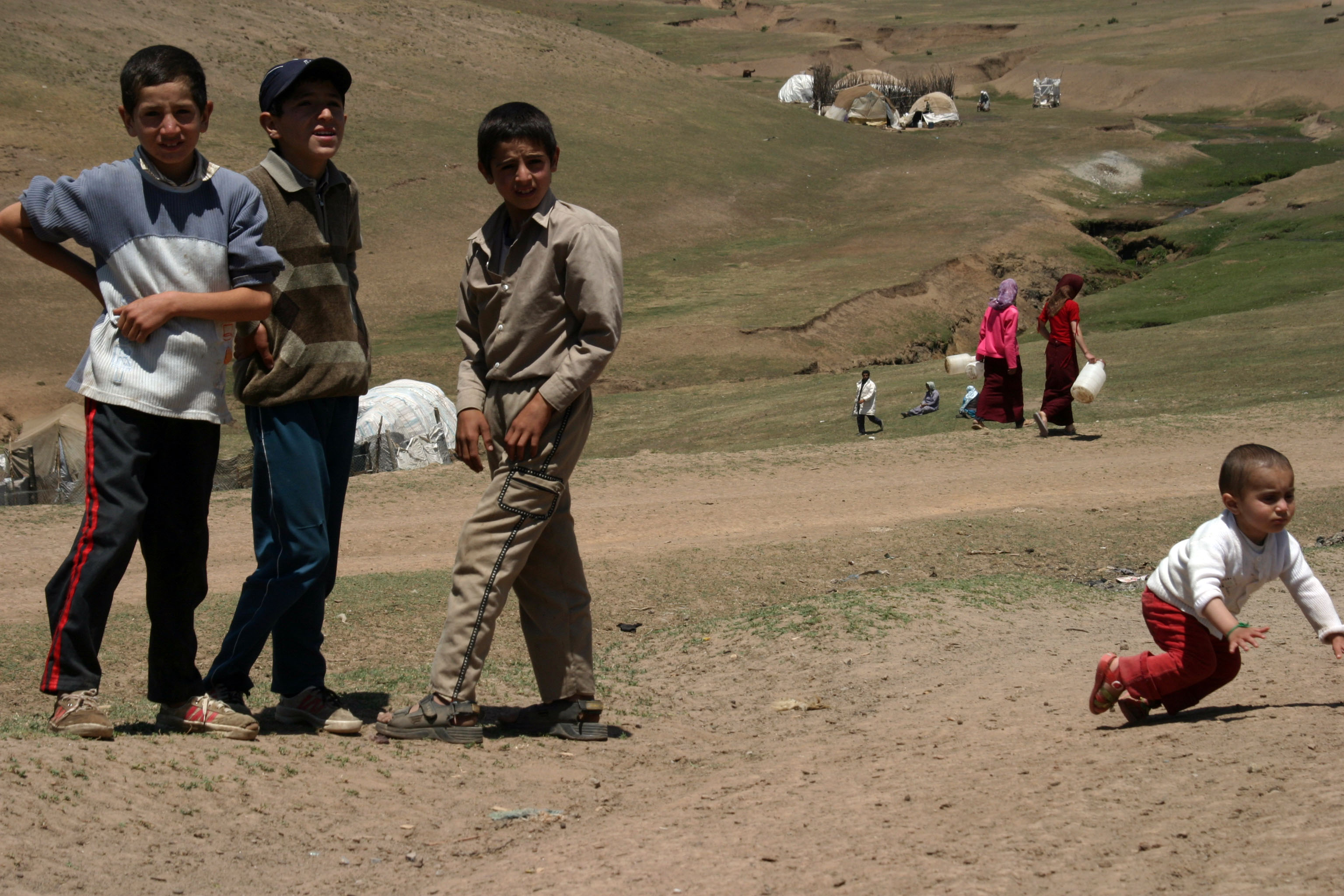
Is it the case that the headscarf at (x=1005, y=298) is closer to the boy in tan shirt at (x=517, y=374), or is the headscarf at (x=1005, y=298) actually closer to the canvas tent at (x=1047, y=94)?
the boy in tan shirt at (x=517, y=374)

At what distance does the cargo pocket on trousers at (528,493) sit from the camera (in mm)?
4383

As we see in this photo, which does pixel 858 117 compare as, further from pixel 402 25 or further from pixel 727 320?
pixel 727 320

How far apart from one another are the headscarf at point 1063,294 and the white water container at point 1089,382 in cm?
72

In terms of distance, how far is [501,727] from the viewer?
485 cm

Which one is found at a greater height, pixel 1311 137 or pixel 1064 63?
pixel 1064 63

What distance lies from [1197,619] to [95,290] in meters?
3.84

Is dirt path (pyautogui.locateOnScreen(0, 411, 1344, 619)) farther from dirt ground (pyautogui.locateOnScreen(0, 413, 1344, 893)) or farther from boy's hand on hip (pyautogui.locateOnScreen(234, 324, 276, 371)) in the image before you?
boy's hand on hip (pyautogui.locateOnScreen(234, 324, 276, 371))

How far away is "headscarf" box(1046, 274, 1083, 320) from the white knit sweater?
901cm

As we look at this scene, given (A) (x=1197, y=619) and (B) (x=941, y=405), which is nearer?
(A) (x=1197, y=619)

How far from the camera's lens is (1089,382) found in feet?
43.5

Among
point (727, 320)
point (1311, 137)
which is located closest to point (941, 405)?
point (727, 320)

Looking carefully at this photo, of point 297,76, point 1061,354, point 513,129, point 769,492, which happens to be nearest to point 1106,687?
point 513,129

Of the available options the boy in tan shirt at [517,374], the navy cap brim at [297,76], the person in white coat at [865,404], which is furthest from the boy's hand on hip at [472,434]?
the person in white coat at [865,404]

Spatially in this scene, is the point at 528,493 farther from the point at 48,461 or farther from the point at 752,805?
the point at 48,461
